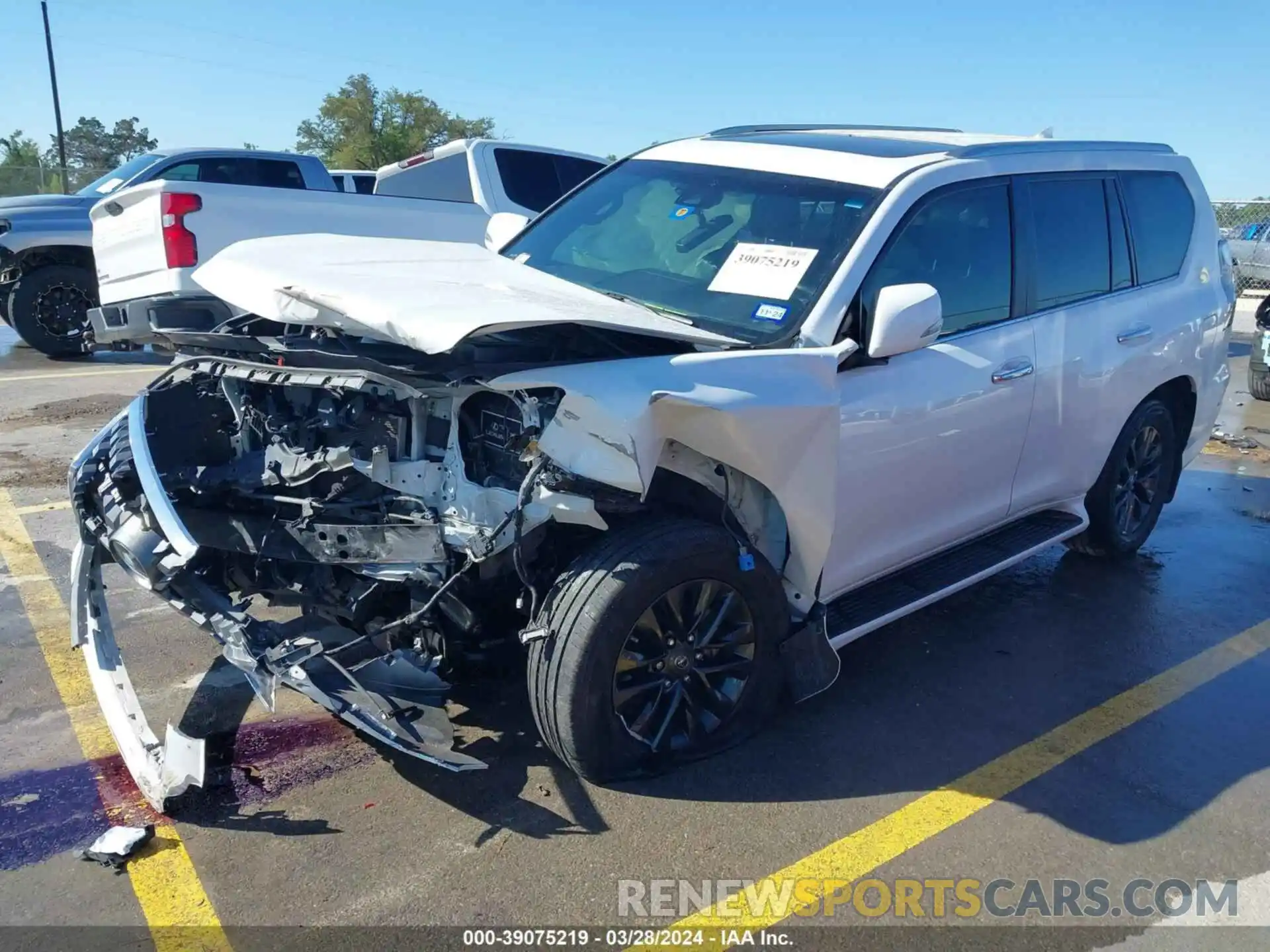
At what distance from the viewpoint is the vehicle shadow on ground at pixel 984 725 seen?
128 inches

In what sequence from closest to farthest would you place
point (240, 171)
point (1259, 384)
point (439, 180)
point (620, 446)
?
point (620, 446), point (439, 180), point (1259, 384), point (240, 171)

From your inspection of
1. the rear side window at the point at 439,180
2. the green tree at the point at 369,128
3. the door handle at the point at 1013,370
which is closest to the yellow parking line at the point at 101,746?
the door handle at the point at 1013,370

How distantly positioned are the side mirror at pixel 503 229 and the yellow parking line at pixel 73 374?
5.30m

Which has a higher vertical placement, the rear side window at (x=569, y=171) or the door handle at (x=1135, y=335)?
the rear side window at (x=569, y=171)

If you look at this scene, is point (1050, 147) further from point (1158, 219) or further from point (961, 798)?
point (961, 798)

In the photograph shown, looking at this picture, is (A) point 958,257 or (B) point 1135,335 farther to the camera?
(B) point 1135,335

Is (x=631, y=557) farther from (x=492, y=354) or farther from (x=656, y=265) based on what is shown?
(x=656, y=265)

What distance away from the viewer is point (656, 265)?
13.0 feet

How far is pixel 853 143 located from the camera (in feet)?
13.7

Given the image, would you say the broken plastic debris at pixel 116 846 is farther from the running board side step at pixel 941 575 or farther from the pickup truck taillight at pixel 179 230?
the pickup truck taillight at pixel 179 230

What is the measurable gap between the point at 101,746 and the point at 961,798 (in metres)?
2.92

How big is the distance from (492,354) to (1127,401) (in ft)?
10.8

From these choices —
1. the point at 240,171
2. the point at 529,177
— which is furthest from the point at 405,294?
the point at 240,171

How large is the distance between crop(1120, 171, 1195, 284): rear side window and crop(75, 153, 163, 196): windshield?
963 centimetres
